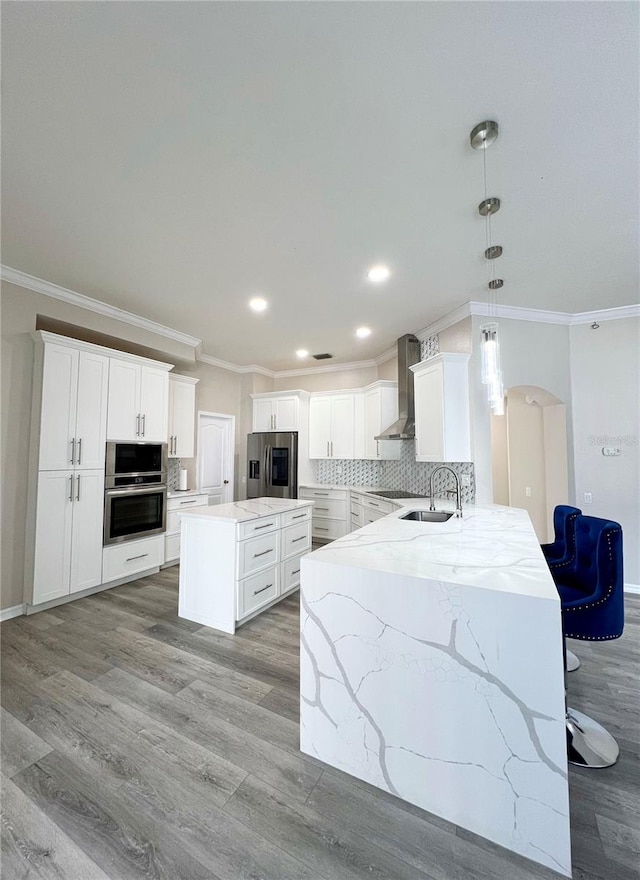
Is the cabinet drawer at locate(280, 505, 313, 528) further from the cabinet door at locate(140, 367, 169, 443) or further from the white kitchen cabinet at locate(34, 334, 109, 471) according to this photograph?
the white kitchen cabinet at locate(34, 334, 109, 471)

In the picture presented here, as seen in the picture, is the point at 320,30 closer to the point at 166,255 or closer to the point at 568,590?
the point at 166,255

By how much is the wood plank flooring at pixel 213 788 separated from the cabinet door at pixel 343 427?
3.49m

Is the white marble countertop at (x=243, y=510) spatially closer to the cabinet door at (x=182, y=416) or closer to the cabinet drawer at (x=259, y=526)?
the cabinet drawer at (x=259, y=526)

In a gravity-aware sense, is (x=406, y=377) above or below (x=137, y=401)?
above

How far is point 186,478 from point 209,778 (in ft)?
12.8

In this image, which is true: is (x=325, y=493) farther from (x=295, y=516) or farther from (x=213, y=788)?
(x=213, y=788)

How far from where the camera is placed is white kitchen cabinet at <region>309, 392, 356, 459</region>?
5465 millimetres

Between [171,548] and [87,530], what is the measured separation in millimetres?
1117

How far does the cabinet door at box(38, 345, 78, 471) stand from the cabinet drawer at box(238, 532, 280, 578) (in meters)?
1.95

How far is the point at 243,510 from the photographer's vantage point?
3.05m

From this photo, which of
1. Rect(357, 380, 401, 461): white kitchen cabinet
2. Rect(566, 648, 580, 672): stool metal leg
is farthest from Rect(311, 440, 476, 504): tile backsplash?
Rect(566, 648, 580, 672): stool metal leg

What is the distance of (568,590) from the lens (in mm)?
1959

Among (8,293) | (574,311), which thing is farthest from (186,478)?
(574,311)

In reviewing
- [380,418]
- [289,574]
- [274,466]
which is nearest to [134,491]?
[289,574]
